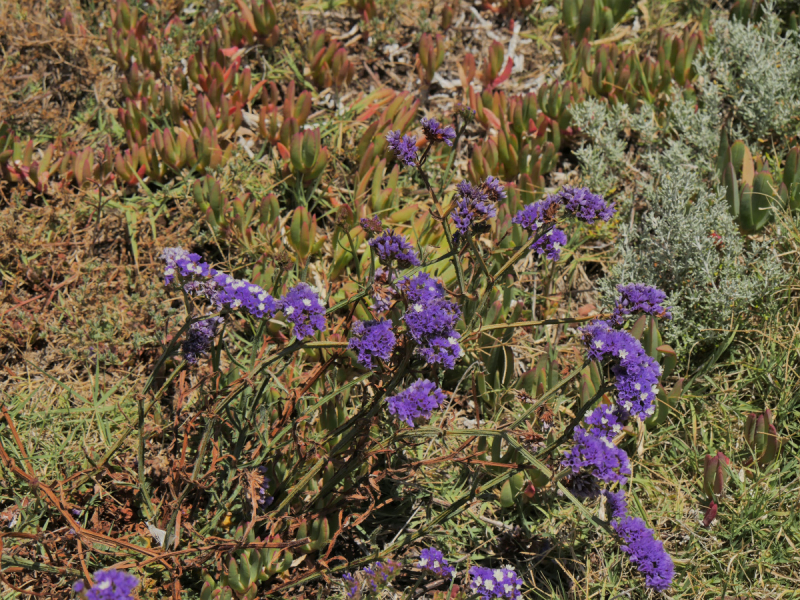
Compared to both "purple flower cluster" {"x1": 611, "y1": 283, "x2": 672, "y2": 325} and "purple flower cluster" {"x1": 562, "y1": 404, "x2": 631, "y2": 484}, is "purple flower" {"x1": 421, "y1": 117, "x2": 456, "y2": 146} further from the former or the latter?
"purple flower cluster" {"x1": 562, "y1": 404, "x2": 631, "y2": 484}

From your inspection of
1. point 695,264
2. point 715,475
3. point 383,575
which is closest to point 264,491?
point 383,575

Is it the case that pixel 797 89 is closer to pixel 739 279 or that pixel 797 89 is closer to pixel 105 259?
pixel 739 279

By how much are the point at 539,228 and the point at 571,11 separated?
2.92 meters

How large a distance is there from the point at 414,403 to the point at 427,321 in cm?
29

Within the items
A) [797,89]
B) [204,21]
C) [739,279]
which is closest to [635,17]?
[797,89]

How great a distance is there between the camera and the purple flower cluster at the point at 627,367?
214 cm

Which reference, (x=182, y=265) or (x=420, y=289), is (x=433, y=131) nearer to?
(x=420, y=289)

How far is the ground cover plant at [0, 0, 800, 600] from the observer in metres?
2.40

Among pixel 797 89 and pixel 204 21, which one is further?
pixel 204 21

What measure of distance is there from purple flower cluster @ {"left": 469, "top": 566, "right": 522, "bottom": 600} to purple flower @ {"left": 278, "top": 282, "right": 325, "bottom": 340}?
38.8 inches

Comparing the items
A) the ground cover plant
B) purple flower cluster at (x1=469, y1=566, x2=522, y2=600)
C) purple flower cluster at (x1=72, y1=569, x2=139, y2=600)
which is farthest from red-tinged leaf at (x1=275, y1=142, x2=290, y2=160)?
purple flower cluster at (x1=72, y1=569, x2=139, y2=600)

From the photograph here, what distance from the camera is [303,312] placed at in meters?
2.20

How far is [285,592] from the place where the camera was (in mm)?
2672

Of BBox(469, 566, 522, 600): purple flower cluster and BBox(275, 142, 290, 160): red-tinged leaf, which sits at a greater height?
BBox(275, 142, 290, 160): red-tinged leaf
